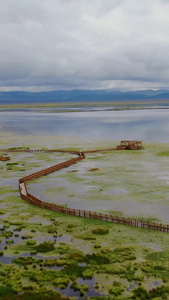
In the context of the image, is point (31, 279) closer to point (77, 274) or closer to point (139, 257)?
point (77, 274)

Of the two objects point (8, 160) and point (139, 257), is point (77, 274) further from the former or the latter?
point (8, 160)

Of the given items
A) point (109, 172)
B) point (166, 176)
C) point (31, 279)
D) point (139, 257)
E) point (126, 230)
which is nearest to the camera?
point (31, 279)

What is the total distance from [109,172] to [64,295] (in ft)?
169

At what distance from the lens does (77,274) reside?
32.4m

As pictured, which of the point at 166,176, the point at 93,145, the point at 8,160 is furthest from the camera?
the point at 93,145

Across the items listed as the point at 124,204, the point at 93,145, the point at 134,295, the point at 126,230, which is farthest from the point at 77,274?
the point at 93,145

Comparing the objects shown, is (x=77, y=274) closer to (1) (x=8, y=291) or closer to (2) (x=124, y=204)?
(1) (x=8, y=291)

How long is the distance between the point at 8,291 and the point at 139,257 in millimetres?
14023

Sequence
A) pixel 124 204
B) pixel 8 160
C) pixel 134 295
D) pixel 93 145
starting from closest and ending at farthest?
pixel 134 295 → pixel 124 204 → pixel 8 160 → pixel 93 145

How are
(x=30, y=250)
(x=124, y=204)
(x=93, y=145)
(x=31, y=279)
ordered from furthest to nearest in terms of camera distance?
1. (x=93, y=145)
2. (x=124, y=204)
3. (x=30, y=250)
4. (x=31, y=279)

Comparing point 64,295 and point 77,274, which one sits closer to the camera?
point 64,295

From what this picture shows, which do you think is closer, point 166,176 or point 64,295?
point 64,295

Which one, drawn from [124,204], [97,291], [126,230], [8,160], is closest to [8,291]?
[97,291]

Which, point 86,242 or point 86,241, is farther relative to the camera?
point 86,241
